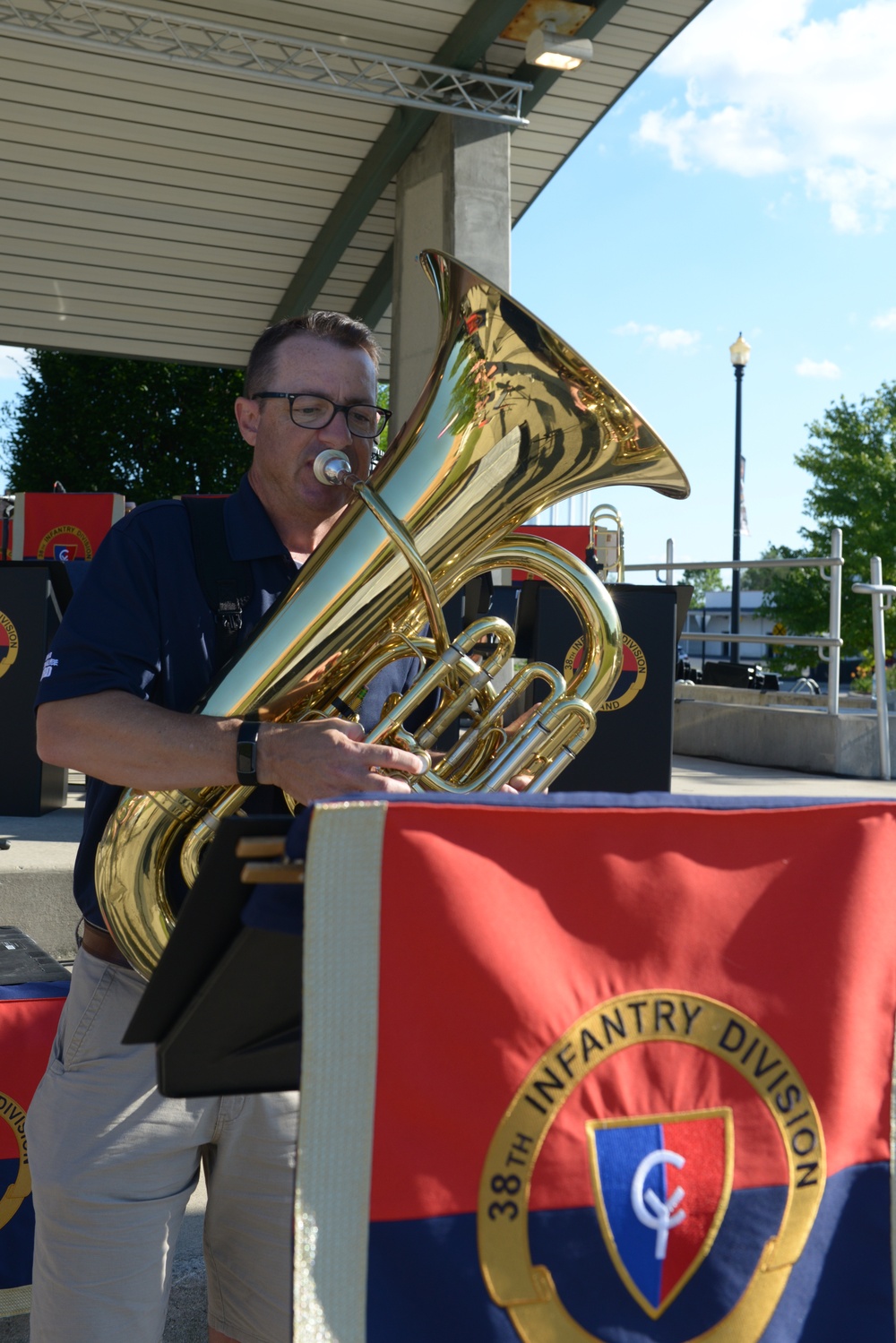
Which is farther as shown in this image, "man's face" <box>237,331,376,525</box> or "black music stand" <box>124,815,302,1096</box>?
"man's face" <box>237,331,376,525</box>

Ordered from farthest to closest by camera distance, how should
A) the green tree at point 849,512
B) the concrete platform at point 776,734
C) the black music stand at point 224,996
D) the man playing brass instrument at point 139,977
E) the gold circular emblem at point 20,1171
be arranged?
1. the green tree at point 849,512
2. the concrete platform at point 776,734
3. the gold circular emblem at point 20,1171
4. the man playing brass instrument at point 139,977
5. the black music stand at point 224,996

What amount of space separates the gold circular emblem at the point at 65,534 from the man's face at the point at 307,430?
717cm

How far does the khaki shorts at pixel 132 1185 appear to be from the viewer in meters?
1.69

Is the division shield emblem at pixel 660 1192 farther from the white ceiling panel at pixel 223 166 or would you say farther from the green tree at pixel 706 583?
the green tree at pixel 706 583

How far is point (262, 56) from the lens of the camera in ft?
29.0

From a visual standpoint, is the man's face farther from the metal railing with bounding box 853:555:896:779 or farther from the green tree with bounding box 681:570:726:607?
the green tree with bounding box 681:570:726:607

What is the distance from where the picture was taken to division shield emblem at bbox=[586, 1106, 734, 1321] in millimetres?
1168

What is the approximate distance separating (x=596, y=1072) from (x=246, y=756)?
70cm

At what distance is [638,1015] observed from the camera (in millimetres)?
1205

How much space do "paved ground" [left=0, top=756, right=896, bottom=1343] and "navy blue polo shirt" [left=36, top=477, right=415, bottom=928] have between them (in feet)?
2.80

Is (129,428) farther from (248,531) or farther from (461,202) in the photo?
(248,531)

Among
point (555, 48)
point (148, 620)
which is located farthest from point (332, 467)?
point (555, 48)

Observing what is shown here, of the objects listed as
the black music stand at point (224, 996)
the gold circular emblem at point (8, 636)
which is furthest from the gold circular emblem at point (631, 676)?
the black music stand at point (224, 996)

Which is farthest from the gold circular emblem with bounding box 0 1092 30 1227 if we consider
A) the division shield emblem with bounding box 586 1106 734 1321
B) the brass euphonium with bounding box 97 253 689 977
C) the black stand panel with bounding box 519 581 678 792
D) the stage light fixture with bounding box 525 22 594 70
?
the stage light fixture with bounding box 525 22 594 70
